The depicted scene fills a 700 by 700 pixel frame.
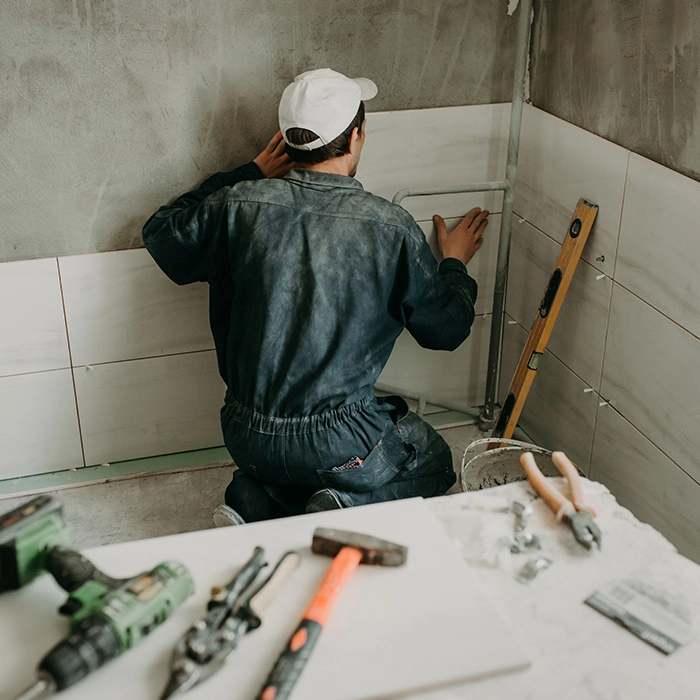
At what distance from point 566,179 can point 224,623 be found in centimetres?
171

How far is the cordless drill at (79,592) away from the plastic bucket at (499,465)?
132 cm

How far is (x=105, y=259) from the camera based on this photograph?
2.40m

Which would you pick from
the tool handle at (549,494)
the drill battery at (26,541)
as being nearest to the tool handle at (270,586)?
the drill battery at (26,541)

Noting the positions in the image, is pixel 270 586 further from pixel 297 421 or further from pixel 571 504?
pixel 297 421

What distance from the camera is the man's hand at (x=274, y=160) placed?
227 cm

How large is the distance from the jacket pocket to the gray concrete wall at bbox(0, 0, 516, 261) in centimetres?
90

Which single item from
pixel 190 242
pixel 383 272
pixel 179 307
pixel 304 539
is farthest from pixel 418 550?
pixel 179 307

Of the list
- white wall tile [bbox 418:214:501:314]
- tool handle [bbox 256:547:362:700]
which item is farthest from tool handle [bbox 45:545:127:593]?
white wall tile [bbox 418:214:501:314]

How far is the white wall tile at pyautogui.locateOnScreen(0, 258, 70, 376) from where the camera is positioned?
2.35 m

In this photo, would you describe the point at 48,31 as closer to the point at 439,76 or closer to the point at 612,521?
the point at 439,76

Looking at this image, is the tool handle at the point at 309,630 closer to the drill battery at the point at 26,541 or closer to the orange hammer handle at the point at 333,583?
the orange hammer handle at the point at 333,583

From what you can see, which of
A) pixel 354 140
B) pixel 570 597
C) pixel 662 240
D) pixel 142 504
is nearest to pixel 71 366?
pixel 142 504

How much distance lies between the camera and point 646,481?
2.18 metres

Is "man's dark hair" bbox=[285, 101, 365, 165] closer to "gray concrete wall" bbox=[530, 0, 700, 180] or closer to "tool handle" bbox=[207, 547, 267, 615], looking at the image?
"gray concrete wall" bbox=[530, 0, 700, 180]
